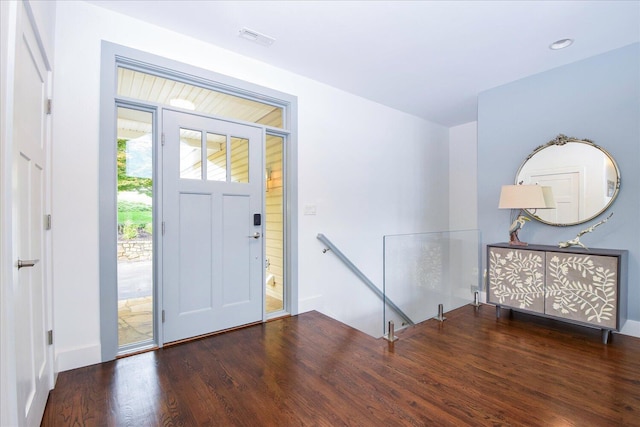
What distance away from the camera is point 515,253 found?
3.18 m

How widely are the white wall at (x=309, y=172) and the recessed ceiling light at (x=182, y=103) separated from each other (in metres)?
0.34

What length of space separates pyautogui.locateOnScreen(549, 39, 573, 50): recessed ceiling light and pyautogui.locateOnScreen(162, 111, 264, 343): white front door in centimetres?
289

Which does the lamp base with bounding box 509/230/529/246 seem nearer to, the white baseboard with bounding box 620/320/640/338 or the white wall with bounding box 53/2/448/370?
the white baseboard with bounding box 620/320/640/338

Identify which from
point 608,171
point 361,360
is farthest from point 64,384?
point 608,171

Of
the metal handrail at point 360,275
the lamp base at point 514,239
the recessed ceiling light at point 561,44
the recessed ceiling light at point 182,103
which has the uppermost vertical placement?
the recessed ceiling light at point 561,44

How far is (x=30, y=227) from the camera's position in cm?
157

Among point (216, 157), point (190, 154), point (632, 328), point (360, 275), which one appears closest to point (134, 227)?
Result: point (190, 154)

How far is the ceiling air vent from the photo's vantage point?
2.60m

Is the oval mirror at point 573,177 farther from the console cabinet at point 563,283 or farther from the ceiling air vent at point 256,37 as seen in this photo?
the ceiling air vent at point 256,37

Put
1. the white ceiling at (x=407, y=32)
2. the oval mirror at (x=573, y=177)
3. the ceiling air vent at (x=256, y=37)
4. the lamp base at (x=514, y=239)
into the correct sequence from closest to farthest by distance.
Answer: the white ceiling at (x=407, y=32)
the ceiling air vent at (x=256, y=37)
the oval mirror at (x=573, y=177)
the lamp base at (x=514, y=239)

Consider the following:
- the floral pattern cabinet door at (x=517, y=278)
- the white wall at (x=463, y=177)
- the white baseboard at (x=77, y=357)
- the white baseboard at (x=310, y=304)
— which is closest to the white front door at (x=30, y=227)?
the white baseboard at (x=77, y=357)

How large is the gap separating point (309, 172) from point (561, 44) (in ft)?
8.73

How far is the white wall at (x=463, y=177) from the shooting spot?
200 inches

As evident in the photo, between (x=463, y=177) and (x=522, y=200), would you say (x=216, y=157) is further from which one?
(x=463, y=177)
